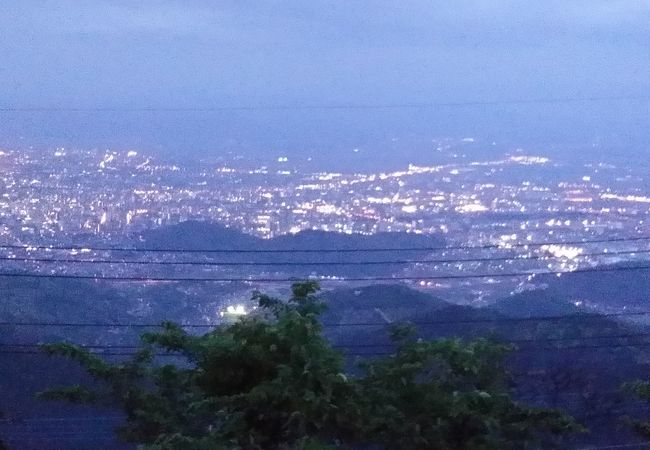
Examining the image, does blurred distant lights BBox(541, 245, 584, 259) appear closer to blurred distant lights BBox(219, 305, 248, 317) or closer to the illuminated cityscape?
the illuminated cityscape

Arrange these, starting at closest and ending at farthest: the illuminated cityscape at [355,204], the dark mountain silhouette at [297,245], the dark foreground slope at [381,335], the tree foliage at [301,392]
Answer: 1. the tree foliage at [301,392]
2. the dark foreground slope at [381,335]
3. the dark mountain silhouette at [297,245]
4. the illuminated cityscape at [355,204]

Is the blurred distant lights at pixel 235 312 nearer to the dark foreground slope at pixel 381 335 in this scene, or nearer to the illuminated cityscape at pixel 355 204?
the dark foreground slope at pixel 381 335

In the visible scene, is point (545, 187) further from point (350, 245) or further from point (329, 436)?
point (329, 436)

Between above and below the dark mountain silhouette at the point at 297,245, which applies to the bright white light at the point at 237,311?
below

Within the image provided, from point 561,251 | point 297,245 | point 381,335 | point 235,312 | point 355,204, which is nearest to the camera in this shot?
point 235,312

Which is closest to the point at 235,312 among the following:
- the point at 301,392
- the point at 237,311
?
the point at 237,311

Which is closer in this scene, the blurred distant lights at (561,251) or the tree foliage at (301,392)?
the tree foliage at (301,392)

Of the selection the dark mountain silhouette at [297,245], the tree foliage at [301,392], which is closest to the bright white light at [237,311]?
the tree foliage at [301,392]

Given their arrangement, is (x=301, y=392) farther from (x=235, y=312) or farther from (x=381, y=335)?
(x=381, y=335)
